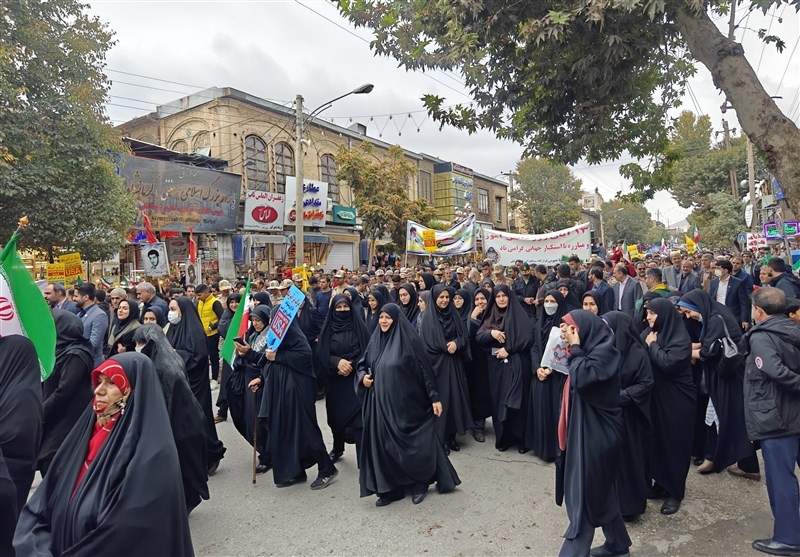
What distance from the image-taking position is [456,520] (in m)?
3.50

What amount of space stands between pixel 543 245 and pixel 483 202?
88.9 feet

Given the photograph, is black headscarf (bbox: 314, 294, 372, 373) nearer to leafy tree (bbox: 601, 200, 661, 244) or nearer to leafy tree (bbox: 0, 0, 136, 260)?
leafy tree (bbox: 0, 0, 136, 260)

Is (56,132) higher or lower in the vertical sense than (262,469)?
higher

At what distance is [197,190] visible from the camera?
643 inches

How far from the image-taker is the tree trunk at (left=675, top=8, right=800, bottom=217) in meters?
3.94

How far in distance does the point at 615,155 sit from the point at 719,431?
151 inches

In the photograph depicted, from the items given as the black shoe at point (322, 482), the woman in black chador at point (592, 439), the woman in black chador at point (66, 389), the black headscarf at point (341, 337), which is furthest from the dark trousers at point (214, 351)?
the woman in black chador at point (592, 439)

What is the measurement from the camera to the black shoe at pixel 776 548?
2865 millimetres

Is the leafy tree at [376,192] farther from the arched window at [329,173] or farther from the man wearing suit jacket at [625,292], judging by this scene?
the man wearing suit jacket at [625,292]

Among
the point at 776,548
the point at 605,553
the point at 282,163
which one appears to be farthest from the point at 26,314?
the point at 282,163

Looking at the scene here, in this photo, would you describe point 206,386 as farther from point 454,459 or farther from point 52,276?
point 52,276

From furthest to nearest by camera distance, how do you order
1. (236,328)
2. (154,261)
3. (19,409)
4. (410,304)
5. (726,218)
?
(726,218), (154,261), (410,304), (236,328), (19,409)

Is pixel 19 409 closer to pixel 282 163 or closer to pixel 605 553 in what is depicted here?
pixel 605 553

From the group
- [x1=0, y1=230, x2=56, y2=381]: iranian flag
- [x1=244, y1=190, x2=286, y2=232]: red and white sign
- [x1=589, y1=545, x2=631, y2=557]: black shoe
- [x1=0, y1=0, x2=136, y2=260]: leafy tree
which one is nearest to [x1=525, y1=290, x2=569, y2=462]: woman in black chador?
[x1=589, y1=545, x2=631, y2=557]: black shoe
